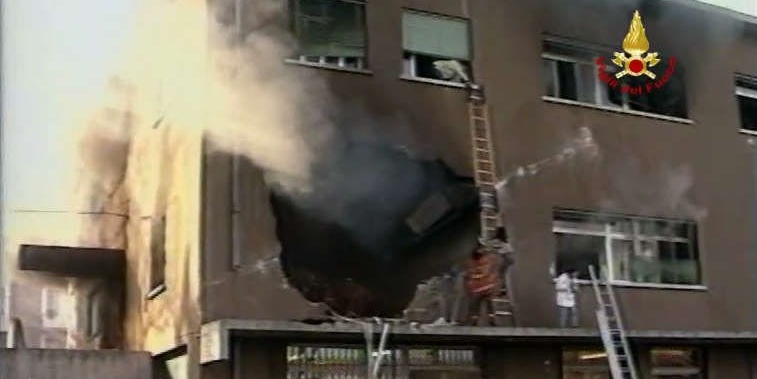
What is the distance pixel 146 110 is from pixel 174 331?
1.75 metres

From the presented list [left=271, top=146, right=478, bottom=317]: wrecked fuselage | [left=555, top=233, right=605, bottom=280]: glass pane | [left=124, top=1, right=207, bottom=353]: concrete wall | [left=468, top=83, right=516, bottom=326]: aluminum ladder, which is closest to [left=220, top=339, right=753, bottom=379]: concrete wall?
[left=468, top=83, right=516, bottom=326]: aluminum ladder

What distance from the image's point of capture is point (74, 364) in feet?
24.3

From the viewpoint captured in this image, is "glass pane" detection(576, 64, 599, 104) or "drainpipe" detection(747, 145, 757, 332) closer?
"glass pane" detection(576, 64, 599, 104)

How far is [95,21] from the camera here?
732 cm

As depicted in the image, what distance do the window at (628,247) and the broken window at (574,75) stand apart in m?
0.98

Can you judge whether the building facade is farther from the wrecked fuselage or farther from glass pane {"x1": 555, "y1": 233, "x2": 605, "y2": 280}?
the wrecked fuselage

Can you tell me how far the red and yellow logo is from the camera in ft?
29.9

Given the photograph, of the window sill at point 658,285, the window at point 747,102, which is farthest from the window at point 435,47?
the window at point 747,102

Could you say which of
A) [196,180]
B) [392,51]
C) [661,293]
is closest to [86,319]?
[196,180]

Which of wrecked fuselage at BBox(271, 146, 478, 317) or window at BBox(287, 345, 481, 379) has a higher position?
wrecked fuselage at BBox(271, 146, 478, 317)

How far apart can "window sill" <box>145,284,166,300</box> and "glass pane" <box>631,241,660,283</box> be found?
3.73 meters

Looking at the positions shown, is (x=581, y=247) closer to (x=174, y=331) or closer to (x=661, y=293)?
(x=661, y=293)

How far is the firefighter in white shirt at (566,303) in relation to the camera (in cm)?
838

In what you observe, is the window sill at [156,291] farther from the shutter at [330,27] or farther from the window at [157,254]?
the shutter at [330,27]
